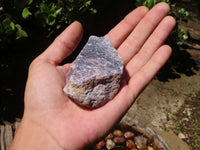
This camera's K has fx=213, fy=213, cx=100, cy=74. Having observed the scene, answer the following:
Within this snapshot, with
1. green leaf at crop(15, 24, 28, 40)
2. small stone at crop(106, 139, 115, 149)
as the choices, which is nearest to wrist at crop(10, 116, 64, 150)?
green leaf at crop(15, 24, 28, 40)

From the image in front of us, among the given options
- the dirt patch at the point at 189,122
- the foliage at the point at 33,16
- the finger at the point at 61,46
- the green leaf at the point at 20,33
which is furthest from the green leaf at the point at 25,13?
the dirt patch at the point at 189,122

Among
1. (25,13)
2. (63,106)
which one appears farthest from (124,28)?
(63,106)

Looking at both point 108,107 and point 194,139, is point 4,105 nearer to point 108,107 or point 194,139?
point 108,107

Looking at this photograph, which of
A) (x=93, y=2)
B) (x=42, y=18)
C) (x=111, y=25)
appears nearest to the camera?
(x=42, y=18)

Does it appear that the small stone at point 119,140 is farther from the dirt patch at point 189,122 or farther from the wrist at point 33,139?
the wrist at point 33,139

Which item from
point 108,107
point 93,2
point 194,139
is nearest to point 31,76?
point 108,107

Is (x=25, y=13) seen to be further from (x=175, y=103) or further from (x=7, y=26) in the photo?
(x=175, y=103)

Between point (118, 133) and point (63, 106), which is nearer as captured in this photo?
point (63, 106)
